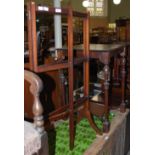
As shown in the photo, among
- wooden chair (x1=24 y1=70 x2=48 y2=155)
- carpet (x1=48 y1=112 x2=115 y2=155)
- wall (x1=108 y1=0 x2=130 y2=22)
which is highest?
wall (x1=108 y1=0 x2=130 y2=22)

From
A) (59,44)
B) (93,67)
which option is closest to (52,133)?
(59,44)

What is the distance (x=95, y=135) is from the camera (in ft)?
6.98

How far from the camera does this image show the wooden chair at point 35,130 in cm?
101

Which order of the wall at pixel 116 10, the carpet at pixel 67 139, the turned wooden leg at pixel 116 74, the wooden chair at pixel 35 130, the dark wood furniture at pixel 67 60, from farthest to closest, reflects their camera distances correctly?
the wall at pixel 116 10 → the turned wooden leg at pixel 116 74 → the carpet at pixel 67 139 → the dark wood furniture at pixel 67 60 → the wooden chair at pixel 35 130

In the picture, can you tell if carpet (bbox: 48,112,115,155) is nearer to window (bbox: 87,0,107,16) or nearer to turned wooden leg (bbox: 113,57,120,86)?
turned wooden leg (bbox: 113,57,120,86)

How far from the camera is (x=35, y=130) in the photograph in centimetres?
110

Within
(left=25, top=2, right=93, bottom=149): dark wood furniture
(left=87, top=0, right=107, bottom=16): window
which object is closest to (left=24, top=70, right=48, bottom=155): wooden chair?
(left=25, top=2, right=93, bottom=149): dark wood furniture

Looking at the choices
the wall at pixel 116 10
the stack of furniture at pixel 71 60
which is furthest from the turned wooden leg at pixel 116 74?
the wall at pixel 116 10

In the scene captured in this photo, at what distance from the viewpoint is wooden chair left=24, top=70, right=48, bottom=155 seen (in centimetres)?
101

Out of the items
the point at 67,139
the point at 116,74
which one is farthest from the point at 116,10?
the point at 67,139

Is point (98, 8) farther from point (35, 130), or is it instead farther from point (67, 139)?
point (35, 130)

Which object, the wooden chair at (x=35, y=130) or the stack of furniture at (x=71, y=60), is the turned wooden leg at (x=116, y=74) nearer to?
the stack of furniture at (x=71, y=60)
